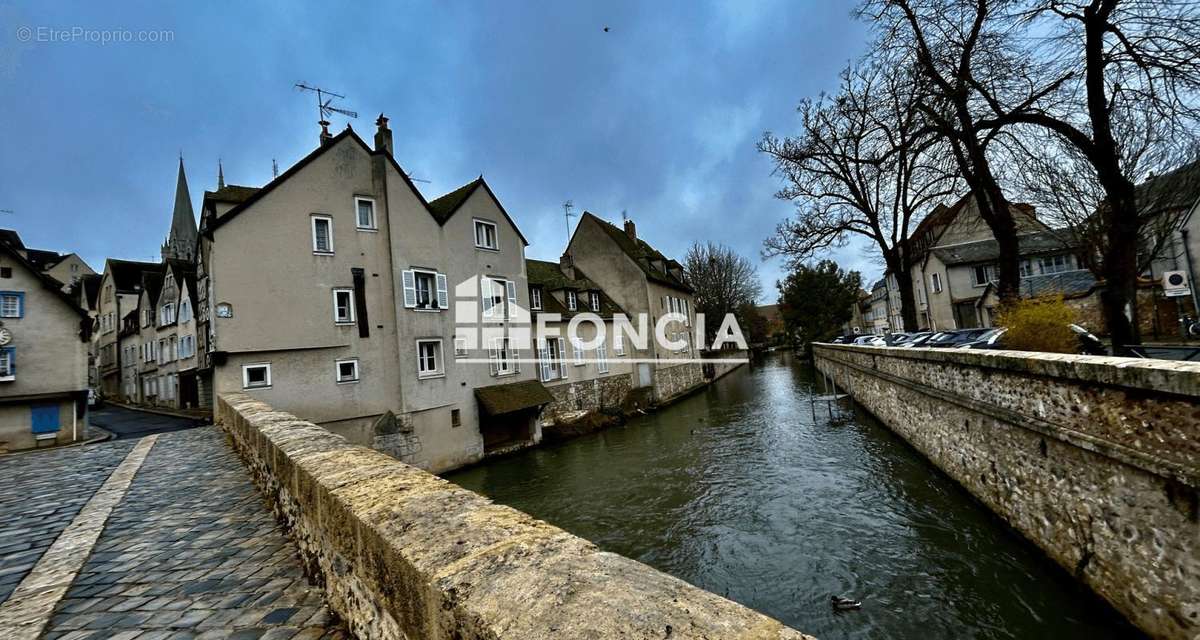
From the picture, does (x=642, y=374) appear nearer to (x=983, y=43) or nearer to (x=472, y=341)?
(x=472, y=341)

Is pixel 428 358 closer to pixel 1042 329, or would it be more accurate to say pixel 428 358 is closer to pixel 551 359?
pixel 551 359

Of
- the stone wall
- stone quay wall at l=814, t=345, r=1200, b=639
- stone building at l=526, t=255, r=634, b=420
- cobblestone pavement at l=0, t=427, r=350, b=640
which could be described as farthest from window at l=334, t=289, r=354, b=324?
stone quay wall at l=814, t=345, r=1200, b=639

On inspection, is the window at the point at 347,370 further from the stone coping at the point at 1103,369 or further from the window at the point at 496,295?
the stone coping at the point at 1103,369

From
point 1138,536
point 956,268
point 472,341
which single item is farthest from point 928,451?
point 956,268

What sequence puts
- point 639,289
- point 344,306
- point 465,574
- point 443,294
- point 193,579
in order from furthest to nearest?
point 639,289
point 443,294
point 344,306
point 193,579
point 465,574

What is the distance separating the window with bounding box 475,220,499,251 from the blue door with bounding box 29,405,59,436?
48.9 feet

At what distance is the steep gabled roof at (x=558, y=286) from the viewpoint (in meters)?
27.0

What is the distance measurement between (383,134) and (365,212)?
15.2ft

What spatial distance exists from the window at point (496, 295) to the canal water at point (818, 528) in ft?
22.2

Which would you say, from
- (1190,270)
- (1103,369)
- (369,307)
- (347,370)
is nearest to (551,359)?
(369,307)

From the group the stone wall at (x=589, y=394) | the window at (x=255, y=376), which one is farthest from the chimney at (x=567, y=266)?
the window at (x=255, y=376)

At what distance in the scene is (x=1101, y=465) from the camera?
17.9 feet

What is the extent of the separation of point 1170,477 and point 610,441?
19609 millimetres

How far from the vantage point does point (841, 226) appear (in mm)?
23016
